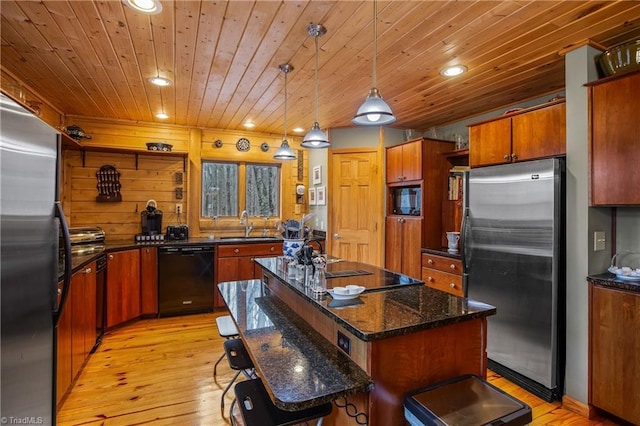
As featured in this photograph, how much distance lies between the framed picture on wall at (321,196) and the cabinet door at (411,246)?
1.25 meters

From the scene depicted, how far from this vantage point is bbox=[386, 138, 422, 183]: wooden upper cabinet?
4.12m

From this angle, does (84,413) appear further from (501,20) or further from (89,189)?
(501,20)

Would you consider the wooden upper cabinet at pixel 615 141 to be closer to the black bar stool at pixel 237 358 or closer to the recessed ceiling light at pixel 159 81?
the black bar stool at pixel 237 358

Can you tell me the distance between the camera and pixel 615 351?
6.95ft

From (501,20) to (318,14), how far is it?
1.16 m

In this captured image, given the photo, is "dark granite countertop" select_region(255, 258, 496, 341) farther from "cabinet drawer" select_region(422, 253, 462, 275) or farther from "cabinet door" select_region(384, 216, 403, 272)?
"cabinet door" select_region(384, 216, 403, 272)

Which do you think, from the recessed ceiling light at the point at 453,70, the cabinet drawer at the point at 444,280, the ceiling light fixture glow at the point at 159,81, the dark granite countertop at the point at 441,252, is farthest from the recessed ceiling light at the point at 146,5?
the cabinet drawer at the point at 444,280

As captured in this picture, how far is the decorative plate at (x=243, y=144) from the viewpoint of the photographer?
5082 millimetres

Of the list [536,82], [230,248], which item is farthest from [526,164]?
[230,248]

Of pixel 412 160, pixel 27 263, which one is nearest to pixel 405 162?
pixel 412 160

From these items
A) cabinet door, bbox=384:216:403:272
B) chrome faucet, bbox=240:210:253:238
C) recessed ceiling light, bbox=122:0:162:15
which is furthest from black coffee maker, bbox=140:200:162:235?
cabinet door, bbox=384:216:403:272

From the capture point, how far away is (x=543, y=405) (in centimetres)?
240

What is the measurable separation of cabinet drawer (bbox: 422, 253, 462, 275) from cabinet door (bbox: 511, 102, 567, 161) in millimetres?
1194

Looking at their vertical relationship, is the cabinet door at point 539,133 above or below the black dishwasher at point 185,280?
above
